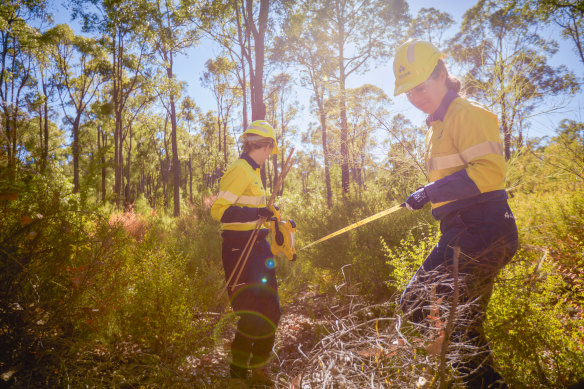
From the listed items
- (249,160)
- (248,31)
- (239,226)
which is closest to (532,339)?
(239,226)

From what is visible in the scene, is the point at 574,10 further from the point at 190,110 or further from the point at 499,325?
the point at 190,110

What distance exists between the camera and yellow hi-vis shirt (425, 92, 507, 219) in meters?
1.63

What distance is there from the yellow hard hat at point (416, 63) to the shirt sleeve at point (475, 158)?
1.36ft

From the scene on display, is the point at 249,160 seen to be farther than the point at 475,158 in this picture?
Yes

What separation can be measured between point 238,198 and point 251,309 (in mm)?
1082

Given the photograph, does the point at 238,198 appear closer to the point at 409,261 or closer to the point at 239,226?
the point at 239,226

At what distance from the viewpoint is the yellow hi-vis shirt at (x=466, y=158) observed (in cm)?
163

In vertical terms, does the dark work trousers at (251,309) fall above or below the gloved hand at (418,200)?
below

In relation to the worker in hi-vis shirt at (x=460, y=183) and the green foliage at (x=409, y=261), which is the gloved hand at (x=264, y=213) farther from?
the worker in hi-vis shirt at (x=460, y=183)

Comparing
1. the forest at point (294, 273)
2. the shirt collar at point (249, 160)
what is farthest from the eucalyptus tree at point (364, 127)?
the shirt collar at point (249, 160)

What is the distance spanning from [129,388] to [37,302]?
1124mm

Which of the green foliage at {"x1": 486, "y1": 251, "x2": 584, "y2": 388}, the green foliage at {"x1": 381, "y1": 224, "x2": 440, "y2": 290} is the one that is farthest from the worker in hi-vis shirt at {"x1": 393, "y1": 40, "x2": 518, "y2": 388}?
the green foliage at {"x1": 381, "y1": 224, "x2": 440, "y2": 290}

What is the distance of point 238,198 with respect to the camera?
2752 millimetres

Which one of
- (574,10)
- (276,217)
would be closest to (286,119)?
(574,10)
